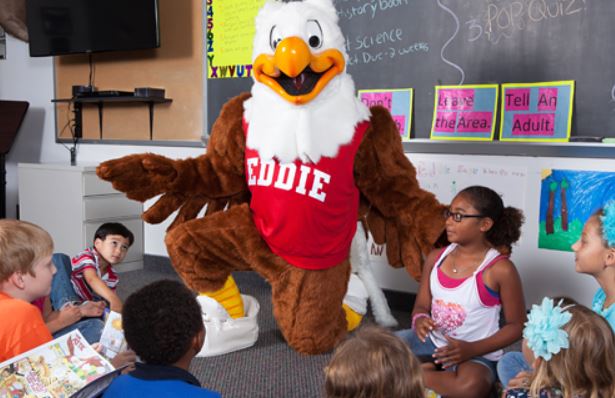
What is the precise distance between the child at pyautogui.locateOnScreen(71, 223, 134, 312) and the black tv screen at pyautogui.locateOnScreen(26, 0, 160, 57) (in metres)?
1.53

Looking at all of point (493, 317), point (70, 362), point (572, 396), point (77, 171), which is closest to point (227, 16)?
point (77, 171)

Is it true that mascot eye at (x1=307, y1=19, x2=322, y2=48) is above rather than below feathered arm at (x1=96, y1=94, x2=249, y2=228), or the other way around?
above

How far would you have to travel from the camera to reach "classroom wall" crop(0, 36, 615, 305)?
8.42 feet

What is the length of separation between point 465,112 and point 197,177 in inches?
48.1

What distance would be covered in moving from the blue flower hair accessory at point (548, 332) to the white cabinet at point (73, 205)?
2944 mm

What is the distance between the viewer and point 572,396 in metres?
1.24

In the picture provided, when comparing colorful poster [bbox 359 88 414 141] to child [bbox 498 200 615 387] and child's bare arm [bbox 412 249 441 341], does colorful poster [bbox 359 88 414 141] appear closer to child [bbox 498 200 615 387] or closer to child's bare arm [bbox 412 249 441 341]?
child's bare arm [bbox 412 249 441 341]

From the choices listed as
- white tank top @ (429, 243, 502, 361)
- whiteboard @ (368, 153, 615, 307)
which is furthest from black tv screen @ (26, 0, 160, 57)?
white tank top @ (429, 243, 502, 361)

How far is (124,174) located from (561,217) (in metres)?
1.75

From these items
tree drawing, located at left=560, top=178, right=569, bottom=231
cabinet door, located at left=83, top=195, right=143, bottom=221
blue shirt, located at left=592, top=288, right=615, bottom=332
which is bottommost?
cabinet door, located at left=83, top=195, right=143, bottom=221

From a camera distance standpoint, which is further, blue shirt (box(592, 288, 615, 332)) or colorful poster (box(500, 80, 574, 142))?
colorful poster (box(500, 80, 574, 142))

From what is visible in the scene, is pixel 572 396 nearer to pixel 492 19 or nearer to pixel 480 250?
pixel 480 250

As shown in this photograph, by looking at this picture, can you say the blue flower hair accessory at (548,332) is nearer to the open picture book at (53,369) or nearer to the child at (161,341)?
the child at (161,341)

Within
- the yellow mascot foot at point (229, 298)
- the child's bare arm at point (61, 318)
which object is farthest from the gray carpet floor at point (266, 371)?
the child's bare arm at point (61, 318)
